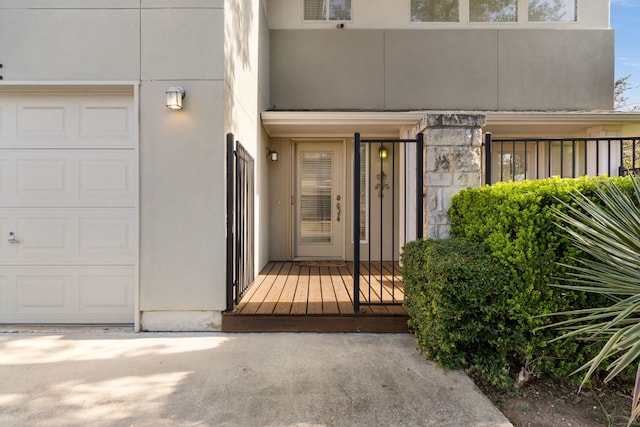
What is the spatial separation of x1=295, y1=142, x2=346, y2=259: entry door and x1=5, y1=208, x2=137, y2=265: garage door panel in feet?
11.5

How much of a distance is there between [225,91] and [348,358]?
2.84 m

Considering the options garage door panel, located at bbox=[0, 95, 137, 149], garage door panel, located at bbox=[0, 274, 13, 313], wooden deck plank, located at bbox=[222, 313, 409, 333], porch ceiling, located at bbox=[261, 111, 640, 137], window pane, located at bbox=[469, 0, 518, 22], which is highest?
window pane, located at bbox=[469, 0, 518, 22]

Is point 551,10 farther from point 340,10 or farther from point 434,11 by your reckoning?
point 340,10

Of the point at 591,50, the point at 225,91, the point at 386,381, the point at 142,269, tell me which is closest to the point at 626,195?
the point at 386,381

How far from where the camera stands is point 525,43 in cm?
601

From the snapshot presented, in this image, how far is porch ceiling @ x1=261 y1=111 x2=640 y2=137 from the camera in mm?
5281

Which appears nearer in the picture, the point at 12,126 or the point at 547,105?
the point at 12,126

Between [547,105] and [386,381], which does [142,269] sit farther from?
[547,105]

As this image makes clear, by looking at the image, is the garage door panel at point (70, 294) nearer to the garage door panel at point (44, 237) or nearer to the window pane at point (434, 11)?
the garage door panel at point (44, 237)

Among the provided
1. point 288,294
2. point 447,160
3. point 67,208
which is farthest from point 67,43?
point 447,160

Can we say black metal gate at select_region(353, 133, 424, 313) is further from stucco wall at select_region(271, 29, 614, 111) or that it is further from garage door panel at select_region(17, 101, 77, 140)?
garage door panel at select_region(17, 101, 77, 140)

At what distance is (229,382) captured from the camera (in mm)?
2410

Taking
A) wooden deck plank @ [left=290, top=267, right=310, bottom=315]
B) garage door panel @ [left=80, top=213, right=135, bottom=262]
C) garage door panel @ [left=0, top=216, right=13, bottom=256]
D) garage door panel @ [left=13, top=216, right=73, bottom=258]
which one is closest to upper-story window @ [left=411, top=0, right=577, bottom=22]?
wooden deck plank @ [left=290, top=267, right=310, bottom=315]

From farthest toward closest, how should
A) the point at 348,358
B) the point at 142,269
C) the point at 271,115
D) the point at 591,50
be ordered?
1. the point at 591,50
2. the point at 271,115
3. the point at 142,269
4. the point at 348,358
